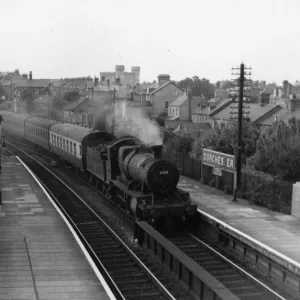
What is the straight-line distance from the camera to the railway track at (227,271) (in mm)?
12039

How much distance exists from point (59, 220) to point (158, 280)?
20.8ft

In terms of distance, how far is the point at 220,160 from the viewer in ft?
76.4

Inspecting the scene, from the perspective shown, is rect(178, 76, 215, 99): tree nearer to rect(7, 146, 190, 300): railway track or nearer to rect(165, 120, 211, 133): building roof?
rect(165, 120, 211, 133): building roof

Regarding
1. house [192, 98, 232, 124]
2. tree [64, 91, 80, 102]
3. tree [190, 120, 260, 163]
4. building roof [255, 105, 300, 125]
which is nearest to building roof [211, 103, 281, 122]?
building roof [255, 105, 300, 125]

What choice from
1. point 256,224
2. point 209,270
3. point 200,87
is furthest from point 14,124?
point 200,87

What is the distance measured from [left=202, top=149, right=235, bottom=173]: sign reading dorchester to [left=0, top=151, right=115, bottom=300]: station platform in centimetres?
825

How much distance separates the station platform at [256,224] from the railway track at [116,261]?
2912 millimetres

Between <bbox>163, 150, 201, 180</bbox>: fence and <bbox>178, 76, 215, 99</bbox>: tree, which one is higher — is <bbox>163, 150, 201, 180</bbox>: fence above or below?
below

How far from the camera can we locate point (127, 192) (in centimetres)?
1770

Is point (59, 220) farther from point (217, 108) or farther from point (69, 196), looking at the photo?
point (217, 108)

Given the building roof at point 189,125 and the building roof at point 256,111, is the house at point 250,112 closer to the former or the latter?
the building roof at point 256,111

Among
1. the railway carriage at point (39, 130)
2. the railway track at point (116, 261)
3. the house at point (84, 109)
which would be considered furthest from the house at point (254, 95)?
the railway track at point (116, 261)

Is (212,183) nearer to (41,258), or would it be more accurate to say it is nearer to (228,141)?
(228,141)

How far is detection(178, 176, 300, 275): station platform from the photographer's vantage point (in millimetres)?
13781
